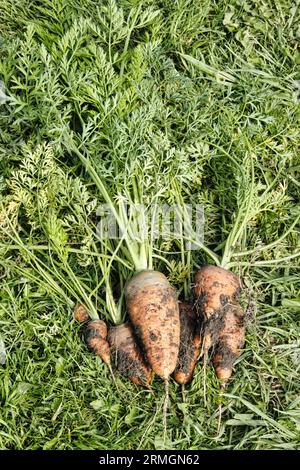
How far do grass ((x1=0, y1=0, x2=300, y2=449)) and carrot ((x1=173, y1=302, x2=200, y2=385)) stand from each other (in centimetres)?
7

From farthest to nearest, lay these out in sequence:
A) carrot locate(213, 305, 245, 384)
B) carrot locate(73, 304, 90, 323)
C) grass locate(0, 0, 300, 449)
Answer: carrot locate(73, 304, 90, 323) → carrot locate(213, 305, 245, 384) → grass locate(0, 0, 300, 449)

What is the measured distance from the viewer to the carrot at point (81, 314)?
363cm

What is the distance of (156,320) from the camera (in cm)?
344

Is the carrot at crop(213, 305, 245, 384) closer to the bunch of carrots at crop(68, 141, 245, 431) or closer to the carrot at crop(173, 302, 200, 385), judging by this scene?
the bunch of carrots at crop(68, 141, 245, 431)

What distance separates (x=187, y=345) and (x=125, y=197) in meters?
0.92

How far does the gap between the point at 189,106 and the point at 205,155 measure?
0.32 metres

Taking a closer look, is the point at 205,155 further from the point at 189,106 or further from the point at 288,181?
the point at 288,181

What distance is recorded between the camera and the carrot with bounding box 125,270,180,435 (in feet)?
Answer: 11.2

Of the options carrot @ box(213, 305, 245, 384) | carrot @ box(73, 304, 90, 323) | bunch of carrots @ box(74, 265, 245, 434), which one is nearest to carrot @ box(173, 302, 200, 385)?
bunch of carrots @ box(74, 265, 245, 434)

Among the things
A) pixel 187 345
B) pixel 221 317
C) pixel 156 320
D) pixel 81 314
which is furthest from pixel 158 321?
pixel 81 314

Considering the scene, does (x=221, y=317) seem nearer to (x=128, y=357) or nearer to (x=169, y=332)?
(x=169, y=332)

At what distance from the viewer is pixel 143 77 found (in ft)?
12.9

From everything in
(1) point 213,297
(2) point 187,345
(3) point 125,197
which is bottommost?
(2) point 187,345

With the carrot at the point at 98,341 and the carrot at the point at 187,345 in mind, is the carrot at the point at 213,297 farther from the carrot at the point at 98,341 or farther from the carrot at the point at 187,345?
the carrot at the point at 98,341
